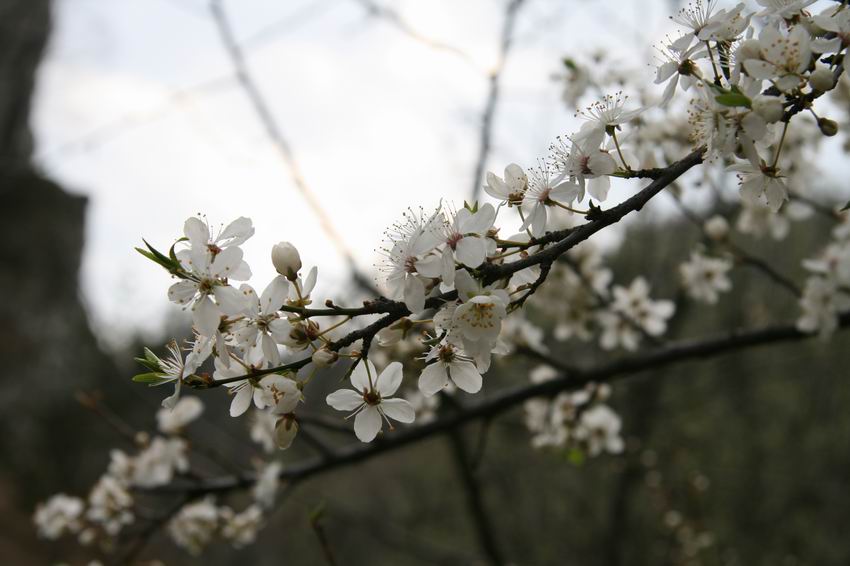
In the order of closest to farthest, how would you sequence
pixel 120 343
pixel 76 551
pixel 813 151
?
pixel 813 151 → pixel 76 551 → pixel 120 343

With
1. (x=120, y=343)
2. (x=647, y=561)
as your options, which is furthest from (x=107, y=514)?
(x=120, y=343)

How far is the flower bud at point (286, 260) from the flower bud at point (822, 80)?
0.65 metres

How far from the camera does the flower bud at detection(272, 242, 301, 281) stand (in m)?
0.84

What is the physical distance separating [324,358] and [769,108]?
595 millimetres

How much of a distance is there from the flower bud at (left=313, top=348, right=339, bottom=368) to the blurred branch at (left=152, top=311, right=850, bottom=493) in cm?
111

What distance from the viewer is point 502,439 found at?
503 cm

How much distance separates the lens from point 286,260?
844mm

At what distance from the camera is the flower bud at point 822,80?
77 cm

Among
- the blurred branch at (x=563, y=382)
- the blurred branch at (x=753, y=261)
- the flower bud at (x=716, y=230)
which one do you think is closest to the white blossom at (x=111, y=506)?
the blurred branch at (x=563, y=382)

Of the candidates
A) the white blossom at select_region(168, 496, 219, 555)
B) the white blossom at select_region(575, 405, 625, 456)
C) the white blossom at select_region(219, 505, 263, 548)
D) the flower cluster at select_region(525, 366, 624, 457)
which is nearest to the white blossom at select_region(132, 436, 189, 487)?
the white blossom at select_region(168, 496, 219, 555)

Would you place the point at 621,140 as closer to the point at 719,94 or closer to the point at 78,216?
the point at 719,94

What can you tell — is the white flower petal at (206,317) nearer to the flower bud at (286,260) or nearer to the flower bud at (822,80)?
the flower bud at (286,260)

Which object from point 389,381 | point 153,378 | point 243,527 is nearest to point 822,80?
point 389,381

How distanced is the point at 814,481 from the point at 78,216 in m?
6.66
